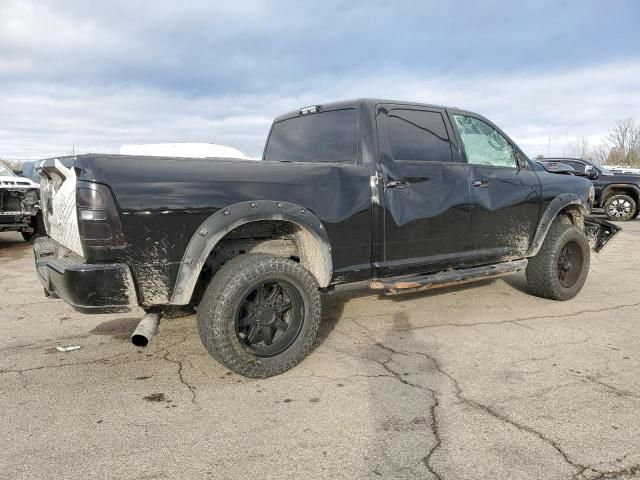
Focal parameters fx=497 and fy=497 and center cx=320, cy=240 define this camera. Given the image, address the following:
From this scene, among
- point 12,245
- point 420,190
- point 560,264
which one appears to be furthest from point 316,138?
point 12,245

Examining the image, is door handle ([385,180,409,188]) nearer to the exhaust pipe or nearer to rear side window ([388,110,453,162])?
rear side window ([388,110,453,162])

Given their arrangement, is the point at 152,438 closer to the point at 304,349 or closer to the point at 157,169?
the point at 304,349

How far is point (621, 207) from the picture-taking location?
1455 centimetres

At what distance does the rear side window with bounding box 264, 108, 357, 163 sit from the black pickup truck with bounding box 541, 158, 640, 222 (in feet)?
37.7

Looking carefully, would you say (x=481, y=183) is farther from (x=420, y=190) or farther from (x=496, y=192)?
(x=420, y=190)

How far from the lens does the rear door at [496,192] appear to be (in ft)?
15.0

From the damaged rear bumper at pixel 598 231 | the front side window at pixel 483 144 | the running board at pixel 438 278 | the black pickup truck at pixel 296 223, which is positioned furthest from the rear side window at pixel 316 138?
the damaged rear bumper at pixel 598 231

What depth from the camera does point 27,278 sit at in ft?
21.5

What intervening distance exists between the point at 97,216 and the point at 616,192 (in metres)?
15.4

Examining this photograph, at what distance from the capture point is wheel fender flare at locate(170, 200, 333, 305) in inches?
121

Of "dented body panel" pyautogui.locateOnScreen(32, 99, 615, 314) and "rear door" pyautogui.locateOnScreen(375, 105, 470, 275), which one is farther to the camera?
"rear door" pyautogui.locateOnScreen(375, 105, 470, 275)

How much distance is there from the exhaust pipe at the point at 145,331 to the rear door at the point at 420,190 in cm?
172

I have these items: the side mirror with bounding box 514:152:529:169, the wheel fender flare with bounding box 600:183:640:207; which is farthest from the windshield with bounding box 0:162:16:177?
the wheel fender flare with bounding box 600:183:640:207

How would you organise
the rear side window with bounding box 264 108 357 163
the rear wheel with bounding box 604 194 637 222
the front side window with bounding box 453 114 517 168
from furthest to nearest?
the rear wheel with bounding box 604 194 637 222 < the front side window with bounding box 453 114 517 168 < the rear side window with bounding box 264 108 357 163
